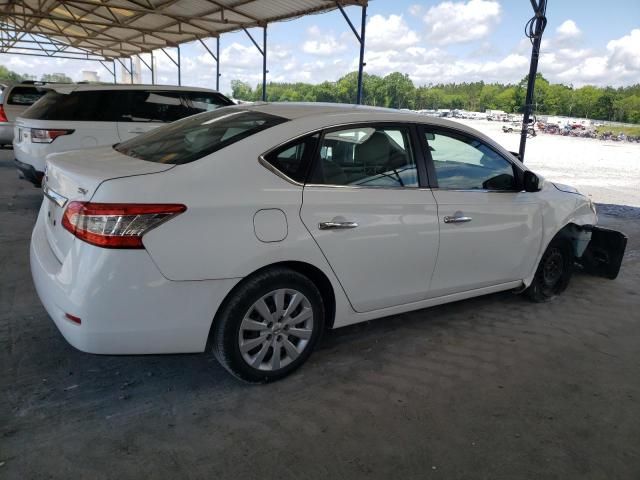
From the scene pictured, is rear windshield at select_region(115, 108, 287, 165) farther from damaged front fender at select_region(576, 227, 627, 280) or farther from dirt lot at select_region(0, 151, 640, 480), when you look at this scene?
damaged front fender at select_region(576, 227, 627, 280)

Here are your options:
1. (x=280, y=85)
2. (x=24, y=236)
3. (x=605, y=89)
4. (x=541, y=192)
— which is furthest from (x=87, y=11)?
(x=605, y=89)

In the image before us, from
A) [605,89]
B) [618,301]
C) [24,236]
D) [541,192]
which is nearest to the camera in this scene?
[541,192]

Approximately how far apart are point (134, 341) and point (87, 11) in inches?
812

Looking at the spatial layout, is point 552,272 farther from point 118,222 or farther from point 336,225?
point 118,222

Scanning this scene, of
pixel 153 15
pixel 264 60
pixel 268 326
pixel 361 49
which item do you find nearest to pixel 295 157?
pixel 268 326

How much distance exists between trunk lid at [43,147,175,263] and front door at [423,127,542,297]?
1838 mm

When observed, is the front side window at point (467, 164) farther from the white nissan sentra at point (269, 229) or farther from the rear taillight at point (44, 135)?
the rear taillight at point (44, 135)

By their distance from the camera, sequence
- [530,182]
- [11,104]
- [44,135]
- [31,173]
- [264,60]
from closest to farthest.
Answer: [530,182]
[44,135]
[31,173]
[11,104]
[264,60]

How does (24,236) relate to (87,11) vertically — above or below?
below

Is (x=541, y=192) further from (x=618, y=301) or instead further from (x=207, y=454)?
(x=207, y=454)

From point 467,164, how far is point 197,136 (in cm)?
196

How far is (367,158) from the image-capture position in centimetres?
316

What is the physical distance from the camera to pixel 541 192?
13.4ft

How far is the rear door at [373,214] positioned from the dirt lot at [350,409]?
1.75ft
